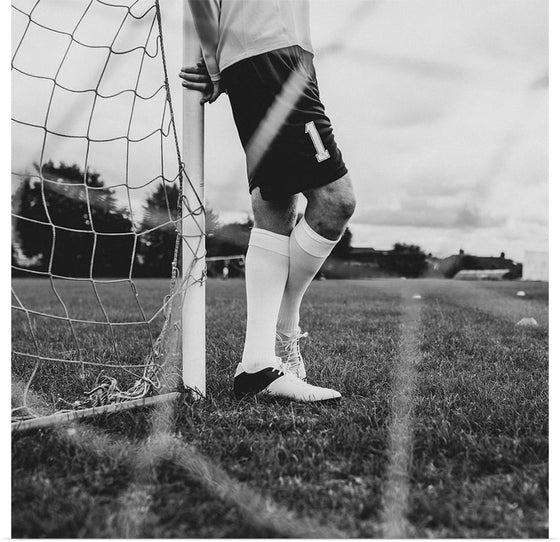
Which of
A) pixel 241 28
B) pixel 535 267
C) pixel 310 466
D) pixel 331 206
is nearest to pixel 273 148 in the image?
pixel 331 206

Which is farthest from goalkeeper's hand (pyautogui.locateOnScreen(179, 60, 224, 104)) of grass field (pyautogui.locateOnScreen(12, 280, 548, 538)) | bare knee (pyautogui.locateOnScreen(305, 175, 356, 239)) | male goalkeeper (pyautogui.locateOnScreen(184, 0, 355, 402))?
grass field (pyautogui.locateOnScreen(12, 280, 548, 538))

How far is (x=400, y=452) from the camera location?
1.20 m

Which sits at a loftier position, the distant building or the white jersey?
the white jersey

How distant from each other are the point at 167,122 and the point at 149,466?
98cm

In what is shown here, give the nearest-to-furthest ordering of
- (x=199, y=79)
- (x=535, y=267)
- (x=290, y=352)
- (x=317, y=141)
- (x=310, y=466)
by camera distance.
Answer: (x=310, y=466), (x=317, y=141), (x=199, y=79), (x=290, y=352), (x=535, y=267)

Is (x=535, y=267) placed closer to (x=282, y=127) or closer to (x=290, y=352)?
(x=290, y=352)

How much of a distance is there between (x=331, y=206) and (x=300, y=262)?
20cm

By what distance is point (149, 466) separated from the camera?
1123 mm

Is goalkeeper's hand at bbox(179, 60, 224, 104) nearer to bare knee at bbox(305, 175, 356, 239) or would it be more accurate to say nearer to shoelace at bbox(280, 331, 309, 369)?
bare knee at bbox(305, 175, 356, 239)

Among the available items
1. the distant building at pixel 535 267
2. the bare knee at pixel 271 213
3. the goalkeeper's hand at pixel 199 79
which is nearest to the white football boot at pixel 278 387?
the bare knee at pixel 271 213

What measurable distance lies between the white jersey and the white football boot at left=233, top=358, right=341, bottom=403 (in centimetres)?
83

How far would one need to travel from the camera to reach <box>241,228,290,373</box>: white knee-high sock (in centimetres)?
161
